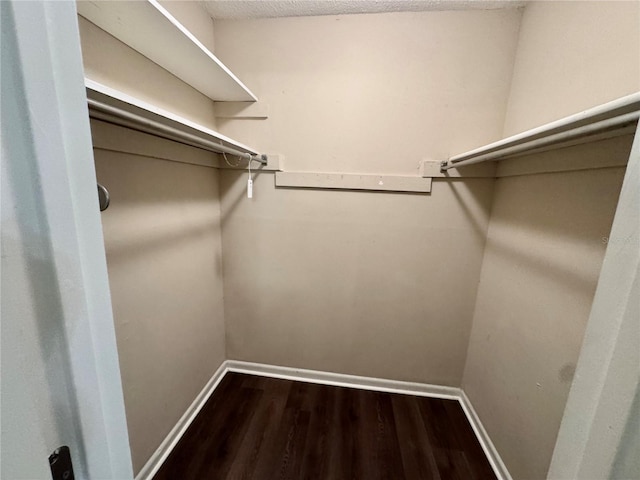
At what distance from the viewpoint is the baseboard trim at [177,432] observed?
117 cm

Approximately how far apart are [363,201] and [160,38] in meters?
1.22

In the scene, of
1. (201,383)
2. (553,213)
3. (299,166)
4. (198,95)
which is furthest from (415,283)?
(198,95)

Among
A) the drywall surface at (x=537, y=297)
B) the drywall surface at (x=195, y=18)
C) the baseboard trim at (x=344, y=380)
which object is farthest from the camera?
the baseboard trim at (x=344, y=380)

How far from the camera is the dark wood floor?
1230 mm

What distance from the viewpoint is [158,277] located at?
1168 millimetres

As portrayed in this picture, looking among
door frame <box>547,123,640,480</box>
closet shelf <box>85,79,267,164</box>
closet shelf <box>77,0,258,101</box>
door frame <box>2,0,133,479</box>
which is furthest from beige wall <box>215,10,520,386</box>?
door frame <box>2,0,133,479</box>

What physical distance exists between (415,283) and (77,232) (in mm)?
1640

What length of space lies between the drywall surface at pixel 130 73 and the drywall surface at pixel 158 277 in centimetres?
18

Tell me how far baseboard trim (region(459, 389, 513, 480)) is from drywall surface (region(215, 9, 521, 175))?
62.6 inches

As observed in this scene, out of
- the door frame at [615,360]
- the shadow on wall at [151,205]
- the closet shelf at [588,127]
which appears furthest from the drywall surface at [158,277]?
the closet shelf at [588,127]

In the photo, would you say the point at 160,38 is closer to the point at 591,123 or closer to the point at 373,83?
the point at 373,83

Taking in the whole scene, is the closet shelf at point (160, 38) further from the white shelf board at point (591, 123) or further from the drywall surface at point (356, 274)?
the white shelf board at point (591, 123)

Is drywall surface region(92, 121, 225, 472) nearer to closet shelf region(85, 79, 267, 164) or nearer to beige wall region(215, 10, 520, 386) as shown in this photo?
closet shelf region(85, 79, 267, 164)

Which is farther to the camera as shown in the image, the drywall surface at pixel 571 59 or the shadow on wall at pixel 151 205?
the shadow on wall at pixel 151 205
